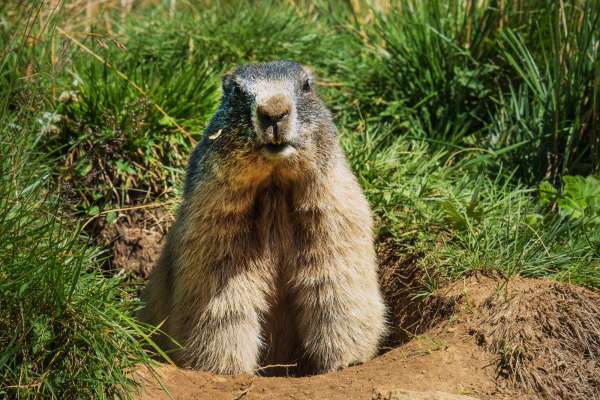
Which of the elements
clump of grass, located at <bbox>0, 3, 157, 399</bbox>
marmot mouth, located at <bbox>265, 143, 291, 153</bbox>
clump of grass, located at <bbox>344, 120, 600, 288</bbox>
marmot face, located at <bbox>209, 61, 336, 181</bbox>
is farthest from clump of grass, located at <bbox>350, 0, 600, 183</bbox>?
clump of grass, located at <bbox>0, 3, 157, 399</bbox>

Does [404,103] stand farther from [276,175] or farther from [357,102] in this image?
[276,175]

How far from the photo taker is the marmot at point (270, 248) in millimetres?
4449

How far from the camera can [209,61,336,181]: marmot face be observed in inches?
164

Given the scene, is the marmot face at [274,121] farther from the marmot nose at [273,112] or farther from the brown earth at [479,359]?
the brown earth at [479,359]

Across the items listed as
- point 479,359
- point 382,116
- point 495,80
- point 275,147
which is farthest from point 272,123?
point 495,80

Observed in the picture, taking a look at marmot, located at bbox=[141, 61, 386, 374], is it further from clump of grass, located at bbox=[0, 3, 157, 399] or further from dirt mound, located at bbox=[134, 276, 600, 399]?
clump of grass, located at bbox=[0, 3, 157, 399]

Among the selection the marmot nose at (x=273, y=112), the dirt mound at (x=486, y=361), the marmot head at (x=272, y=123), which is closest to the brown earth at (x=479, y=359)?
the dirt mound at (x=486, y=361)

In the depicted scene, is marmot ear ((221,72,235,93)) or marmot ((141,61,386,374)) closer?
marmot ((141,61,386,374))

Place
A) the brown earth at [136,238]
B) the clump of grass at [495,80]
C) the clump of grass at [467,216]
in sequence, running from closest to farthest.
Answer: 1. the clump of grass at [467,216]
2. the clump of grass at [495,80]
3. the brown earth at [136,238]

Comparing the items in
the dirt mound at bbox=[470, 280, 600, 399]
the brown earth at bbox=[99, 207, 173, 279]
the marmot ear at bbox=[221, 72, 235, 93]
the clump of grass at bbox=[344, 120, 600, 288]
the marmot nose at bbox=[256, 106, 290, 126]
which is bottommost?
the brown earth at bbox=[99, 207, 173, 279]

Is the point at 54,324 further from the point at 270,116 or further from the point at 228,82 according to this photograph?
the point at 228,82

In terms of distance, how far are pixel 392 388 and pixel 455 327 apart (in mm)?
826

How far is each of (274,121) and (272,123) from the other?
1 centimetres

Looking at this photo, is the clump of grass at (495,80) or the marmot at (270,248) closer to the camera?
the marmot at (270,248)
